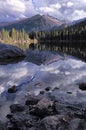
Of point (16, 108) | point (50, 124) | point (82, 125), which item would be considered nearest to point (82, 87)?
point (16, 108)

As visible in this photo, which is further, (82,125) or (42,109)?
(42,109)

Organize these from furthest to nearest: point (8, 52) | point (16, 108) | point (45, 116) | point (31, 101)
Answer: point (8, 52)
point (31, 101)
point (16, 108)
point (45, 116)

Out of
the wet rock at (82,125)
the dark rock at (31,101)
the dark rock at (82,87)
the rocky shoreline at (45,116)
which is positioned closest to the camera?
the wet rock at (82,125)

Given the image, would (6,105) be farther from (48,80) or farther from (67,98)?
(48,80)

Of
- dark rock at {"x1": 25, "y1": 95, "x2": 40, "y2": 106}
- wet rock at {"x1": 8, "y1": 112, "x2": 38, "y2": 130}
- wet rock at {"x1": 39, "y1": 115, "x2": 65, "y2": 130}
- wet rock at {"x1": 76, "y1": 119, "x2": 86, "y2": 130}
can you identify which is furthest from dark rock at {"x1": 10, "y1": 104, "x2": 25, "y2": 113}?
wet rock at {"x1": 76, "y1": 119, "x2": 86, "y2": 130}

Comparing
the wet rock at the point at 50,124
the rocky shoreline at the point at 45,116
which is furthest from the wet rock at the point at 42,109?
the wet rock at the point at 50,124

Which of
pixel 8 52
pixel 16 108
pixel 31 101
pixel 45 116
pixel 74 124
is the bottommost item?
pixel 8 52

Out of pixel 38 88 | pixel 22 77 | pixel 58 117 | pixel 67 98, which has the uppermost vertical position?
pixel 58 117

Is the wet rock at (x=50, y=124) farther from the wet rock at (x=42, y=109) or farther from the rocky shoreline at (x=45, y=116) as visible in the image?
the wet rock at (x=42, y=109)

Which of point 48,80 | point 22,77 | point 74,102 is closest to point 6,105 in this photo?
point 74,102

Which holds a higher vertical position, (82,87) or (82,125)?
(82,125)

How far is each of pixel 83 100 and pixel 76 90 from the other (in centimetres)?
473

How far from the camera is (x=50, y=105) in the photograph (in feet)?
79.7

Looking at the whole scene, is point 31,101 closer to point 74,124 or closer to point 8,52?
point 74,124
